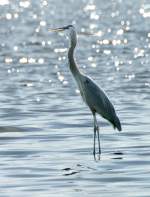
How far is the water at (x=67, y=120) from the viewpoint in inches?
554

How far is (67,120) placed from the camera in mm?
21234

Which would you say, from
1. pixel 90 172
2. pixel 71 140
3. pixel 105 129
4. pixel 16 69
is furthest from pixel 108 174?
pixel 16 69

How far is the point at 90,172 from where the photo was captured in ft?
48.9

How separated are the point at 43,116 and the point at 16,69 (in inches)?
465

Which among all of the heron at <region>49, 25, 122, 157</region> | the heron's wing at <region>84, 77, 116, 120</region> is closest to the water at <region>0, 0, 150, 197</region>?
the heron at <region>49, 25, 122, 157</region>

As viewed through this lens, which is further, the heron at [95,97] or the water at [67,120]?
the heron at [95,97]

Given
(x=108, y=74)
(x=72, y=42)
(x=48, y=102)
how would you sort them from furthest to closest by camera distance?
(x=108, y=74)
(x=48, y=102)
(x=72, y=42)

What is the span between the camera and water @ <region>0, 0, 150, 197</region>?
14078 mm

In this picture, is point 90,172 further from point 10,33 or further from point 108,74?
point 10,33

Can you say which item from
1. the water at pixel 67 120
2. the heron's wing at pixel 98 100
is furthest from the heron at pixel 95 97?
the water at pixel 67 120

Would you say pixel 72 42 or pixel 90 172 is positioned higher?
pixel 72 42

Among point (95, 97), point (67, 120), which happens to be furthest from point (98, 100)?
point (67, 120)

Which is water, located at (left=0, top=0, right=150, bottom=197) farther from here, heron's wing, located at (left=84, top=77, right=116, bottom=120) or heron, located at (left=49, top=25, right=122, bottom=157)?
heron's wing, located at (left=84, top=77, right=116, bottom=120)

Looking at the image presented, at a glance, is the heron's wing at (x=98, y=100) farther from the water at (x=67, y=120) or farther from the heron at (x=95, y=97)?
the water at (x=67, y=120)
